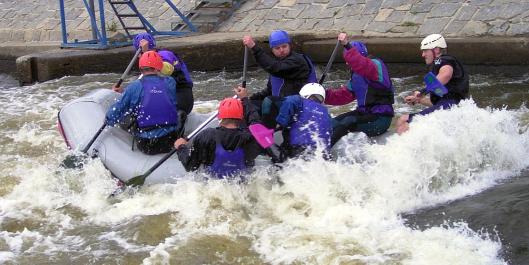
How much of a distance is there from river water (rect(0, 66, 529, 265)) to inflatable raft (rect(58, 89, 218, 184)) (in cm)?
12

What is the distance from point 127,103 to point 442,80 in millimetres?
2741

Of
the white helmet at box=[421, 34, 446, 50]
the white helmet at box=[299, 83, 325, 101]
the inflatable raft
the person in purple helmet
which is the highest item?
the white helmet at box=[421, 34, 446, 50]

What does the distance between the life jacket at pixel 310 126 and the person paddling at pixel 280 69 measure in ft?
2.35

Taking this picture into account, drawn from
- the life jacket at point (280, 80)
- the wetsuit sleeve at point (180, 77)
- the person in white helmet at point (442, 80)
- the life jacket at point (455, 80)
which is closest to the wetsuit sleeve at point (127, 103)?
the wetsuit sleeve at point (180, 77)

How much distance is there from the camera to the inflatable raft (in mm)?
5824

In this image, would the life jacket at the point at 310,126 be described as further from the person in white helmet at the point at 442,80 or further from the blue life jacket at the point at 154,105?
the blue life jacket at the point at 154,105

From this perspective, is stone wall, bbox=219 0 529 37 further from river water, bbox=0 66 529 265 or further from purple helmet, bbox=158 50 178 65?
purple helmet, bbox=158 50 178 65

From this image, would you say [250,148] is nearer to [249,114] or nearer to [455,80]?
[249,114]

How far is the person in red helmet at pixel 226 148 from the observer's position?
5.41m

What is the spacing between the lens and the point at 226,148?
5402 mm

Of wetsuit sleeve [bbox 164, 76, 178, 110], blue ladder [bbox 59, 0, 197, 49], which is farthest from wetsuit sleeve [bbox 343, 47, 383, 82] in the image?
blue ladder [bbox 59, 0, 197, 49]

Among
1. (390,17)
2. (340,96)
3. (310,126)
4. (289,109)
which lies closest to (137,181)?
(289,109)

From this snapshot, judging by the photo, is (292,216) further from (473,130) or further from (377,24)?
(377,24)

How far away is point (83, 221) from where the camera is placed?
18.0ft
